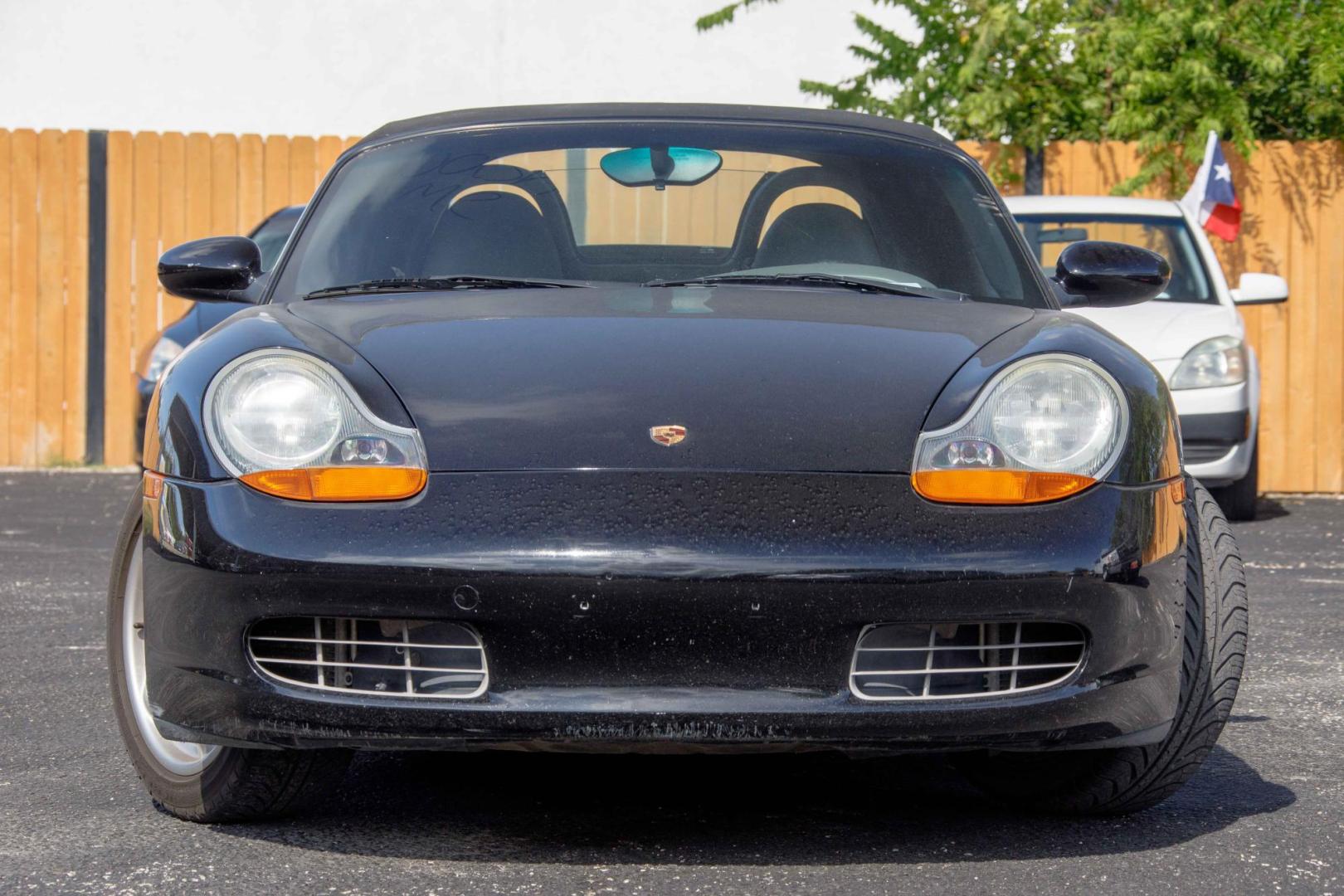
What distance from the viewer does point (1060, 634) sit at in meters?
2.98

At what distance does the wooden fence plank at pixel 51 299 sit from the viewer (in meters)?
11.8

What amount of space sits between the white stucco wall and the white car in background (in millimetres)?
6736

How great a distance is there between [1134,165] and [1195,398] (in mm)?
3433


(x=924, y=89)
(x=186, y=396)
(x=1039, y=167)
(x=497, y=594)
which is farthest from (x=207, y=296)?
(x=924, y=89)

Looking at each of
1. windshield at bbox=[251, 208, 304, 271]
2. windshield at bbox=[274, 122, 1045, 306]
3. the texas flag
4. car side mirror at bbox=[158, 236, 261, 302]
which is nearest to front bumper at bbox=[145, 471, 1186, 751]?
windshield at bbox=[274, 122, 1045, 306]

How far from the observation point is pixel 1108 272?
13.3 feet

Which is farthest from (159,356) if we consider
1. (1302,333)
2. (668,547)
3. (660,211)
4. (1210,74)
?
(1210,74)

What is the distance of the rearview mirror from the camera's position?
4.17 metres

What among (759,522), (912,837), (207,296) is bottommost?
(912,837)

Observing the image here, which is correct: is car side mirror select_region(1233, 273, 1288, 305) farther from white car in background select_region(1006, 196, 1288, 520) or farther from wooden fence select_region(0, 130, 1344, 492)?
wooden fence select_region(0, 130, 1344, 492)

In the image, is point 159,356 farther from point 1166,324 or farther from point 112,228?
point 1166,324

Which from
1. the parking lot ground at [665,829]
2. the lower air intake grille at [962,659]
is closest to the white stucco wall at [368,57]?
the parking lot ground at [665,829]

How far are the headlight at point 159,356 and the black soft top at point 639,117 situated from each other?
4.34 metres

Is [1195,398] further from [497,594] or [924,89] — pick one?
[497,594]
